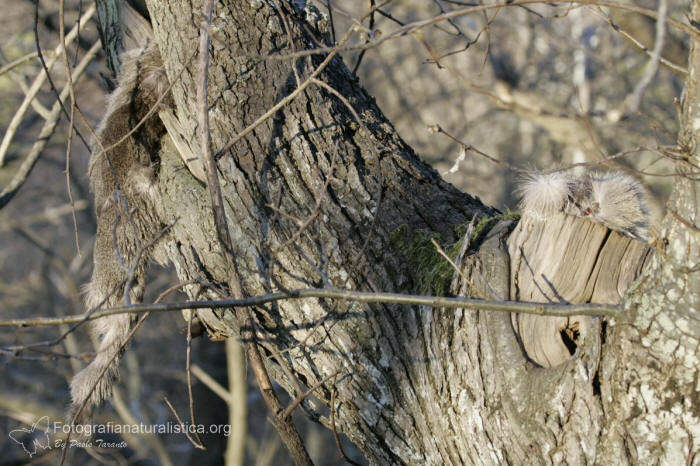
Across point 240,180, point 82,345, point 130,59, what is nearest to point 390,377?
point 240,180

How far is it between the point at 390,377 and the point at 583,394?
0.62m

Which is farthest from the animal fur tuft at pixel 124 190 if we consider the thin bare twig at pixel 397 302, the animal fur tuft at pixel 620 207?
the animal fur tuft at pixel 620 207

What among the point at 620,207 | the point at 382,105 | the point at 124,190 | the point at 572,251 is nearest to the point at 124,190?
the point at 124,190

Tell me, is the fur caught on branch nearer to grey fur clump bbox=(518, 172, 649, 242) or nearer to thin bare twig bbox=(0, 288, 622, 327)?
grey fur clump bbox=(518, 172, 649, 242)

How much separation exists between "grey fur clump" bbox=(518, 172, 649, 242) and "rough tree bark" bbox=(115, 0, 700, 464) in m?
0.21

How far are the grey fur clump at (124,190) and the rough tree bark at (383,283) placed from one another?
0.16 m

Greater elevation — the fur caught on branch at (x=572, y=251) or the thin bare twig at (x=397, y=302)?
the fur caught on branch at (x=572, y=251)

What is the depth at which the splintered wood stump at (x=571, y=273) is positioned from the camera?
A: 6.12 feet

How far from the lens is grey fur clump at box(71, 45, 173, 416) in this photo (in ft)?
8.36

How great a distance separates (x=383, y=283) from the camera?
212 cm

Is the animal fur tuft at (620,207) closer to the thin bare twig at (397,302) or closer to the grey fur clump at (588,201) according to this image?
the grey fur clump at (588,201)

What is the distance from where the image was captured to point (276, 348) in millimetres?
2186

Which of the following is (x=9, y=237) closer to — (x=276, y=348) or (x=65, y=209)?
(x=65, y=209)

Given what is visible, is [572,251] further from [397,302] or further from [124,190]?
[124,190]
